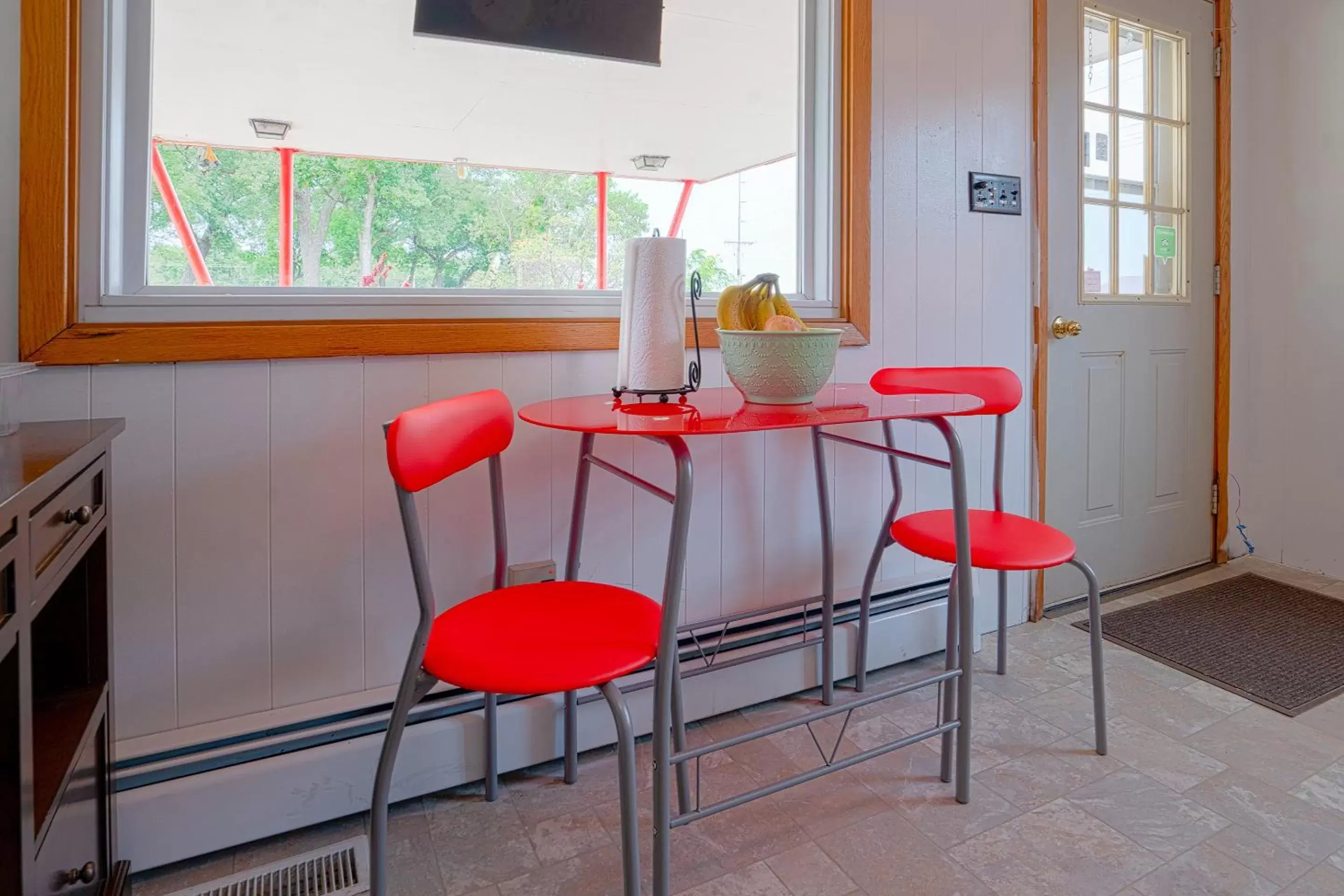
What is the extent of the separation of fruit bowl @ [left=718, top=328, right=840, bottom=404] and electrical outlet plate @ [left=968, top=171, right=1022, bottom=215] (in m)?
1.15

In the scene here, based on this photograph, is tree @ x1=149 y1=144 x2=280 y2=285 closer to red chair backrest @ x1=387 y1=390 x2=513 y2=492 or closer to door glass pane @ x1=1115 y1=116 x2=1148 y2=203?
red chair backrest @ x1=387 y1=390 x2=513 y2=492

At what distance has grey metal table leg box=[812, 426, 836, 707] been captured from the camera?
1.83 metres

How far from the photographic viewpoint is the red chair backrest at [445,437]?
99 centimetres

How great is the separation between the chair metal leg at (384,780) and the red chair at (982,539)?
1002 millimetres

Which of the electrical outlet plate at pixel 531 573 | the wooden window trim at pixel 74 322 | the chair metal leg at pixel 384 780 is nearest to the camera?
the chair metal leg at pixel 384 780

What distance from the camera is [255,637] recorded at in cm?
138

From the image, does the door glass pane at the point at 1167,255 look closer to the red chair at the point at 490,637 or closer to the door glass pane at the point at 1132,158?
the door glass pane at the point at 1132,158

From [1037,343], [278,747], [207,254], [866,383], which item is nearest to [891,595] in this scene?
[866,383]

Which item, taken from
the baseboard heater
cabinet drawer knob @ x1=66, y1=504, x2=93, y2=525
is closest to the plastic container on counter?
cabinet drawer knob @ x1=66, y1=504, x2=93, y2=525

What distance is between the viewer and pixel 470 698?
4.96 feet

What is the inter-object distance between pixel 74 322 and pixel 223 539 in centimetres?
43

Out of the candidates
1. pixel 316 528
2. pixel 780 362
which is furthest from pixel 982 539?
pixel 316 528

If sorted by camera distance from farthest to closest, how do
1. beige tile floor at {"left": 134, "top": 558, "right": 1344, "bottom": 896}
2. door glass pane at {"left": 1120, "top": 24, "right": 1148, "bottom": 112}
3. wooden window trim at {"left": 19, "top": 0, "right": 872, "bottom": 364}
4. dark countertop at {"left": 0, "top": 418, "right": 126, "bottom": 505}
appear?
door glass pane at {"left": 1120, "top": 24, "right": 1148, "bottom": 112} → beige tile floor at {"left": 134, "top": 558, "right": 1344, "bottom": 896} → wooden window trim at {"left": 19, "top": 0, "right": 872, "bottom": 364} → dark countertop at {"left": 0, "top": 418, "right": 126, "bottom": 505}

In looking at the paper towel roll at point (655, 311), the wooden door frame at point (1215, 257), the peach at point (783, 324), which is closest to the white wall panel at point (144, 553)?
the paper towel roll at point (655, 311)
